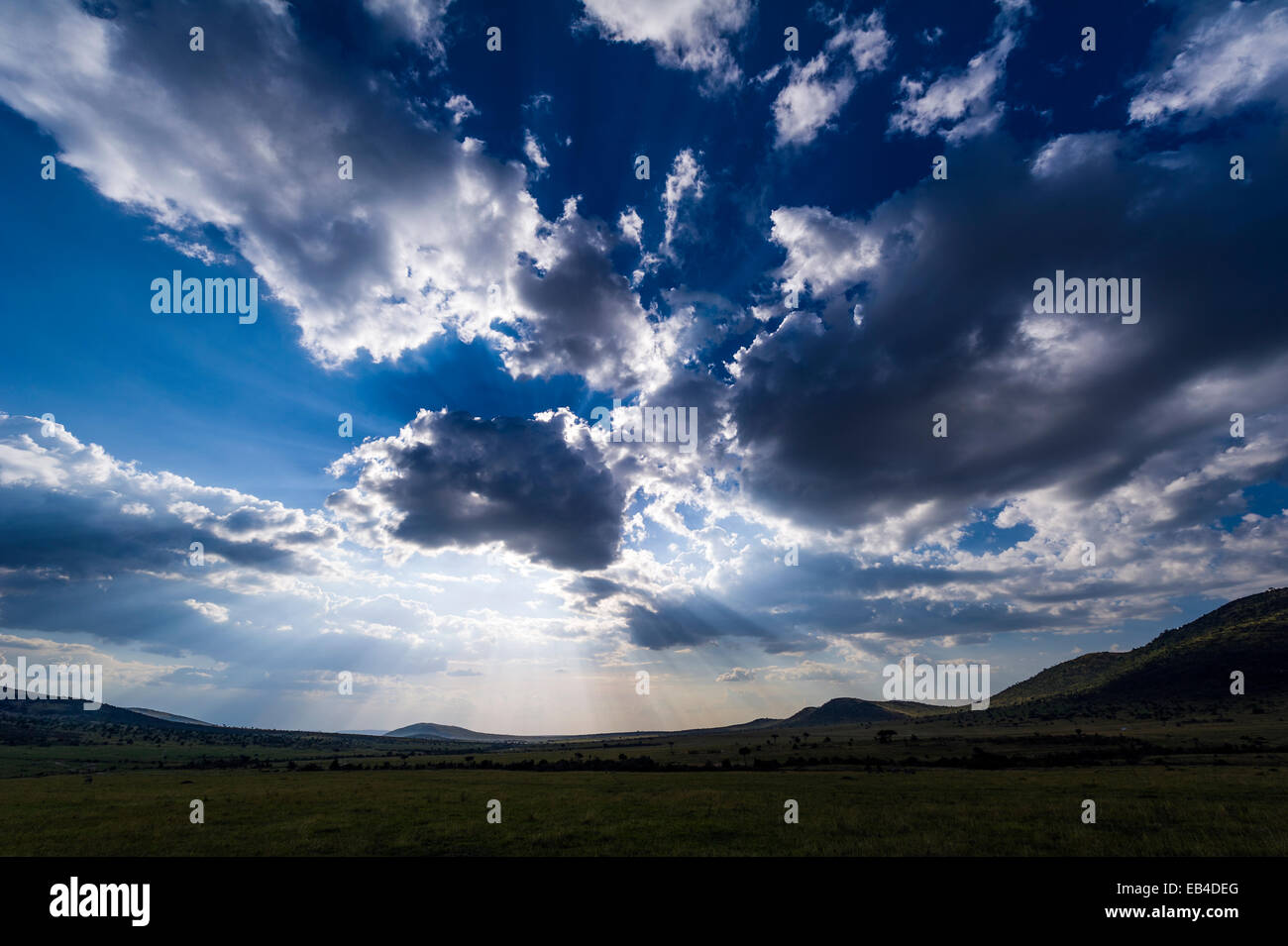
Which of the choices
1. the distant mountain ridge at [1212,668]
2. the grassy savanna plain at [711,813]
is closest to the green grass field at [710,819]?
the grassy savanna plain at [711,813]

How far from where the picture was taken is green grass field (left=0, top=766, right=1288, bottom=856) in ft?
76.1

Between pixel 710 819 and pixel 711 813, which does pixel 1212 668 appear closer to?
pixel 711 813

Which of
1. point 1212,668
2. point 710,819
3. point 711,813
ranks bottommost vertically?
point 1212,668

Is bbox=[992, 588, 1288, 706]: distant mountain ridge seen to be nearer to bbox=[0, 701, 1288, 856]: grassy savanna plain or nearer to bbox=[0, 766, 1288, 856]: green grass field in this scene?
bbox=[0, 701, 1288, 856]: grassy savanna plain

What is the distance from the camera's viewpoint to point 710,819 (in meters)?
29.0

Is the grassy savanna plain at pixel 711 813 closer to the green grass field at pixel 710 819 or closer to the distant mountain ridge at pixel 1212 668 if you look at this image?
the green grass field at pixel 710 819

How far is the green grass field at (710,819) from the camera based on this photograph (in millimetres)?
23188

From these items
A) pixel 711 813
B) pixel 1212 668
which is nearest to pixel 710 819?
pixel 711 813

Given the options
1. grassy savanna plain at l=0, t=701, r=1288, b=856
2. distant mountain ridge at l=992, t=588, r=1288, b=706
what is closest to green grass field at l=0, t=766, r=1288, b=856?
grassy savanna plain at l=0, t=701, r=1288, b=856
